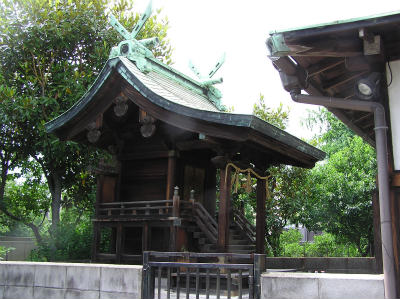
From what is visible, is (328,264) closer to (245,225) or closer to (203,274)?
(245,225)

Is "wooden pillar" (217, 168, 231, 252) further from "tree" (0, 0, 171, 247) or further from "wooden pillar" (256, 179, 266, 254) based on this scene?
"tree" (0, 0, 171, 247)

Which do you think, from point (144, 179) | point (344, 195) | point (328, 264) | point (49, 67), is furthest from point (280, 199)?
point (49, 67)

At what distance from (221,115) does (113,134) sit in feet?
14.8

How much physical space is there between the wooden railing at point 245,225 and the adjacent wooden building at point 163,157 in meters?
0.04

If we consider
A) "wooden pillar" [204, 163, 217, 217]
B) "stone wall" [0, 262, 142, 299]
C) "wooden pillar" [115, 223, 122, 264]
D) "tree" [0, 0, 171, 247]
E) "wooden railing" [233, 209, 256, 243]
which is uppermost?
"tree" [0, 0, 171, 247]

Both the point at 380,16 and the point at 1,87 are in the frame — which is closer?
the point at 380,16

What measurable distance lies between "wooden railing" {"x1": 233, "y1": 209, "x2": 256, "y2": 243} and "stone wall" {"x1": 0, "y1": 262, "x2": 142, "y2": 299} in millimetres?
6011

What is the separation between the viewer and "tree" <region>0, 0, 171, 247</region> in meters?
16.4

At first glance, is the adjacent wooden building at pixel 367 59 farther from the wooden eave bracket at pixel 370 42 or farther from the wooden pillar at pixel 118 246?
the wooden pillar at pixel 118 246

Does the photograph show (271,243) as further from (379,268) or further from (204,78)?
(379,268)

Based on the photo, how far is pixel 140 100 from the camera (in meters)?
10.7

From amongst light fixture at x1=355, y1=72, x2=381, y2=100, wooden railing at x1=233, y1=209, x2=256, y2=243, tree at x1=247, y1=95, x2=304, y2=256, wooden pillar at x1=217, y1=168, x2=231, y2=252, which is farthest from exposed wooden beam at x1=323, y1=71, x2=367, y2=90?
tree at x1=247, y1=95, x2=304, y2=256

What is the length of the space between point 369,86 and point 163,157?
7.01m

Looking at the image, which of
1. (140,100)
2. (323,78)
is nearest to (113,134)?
(140,100)
